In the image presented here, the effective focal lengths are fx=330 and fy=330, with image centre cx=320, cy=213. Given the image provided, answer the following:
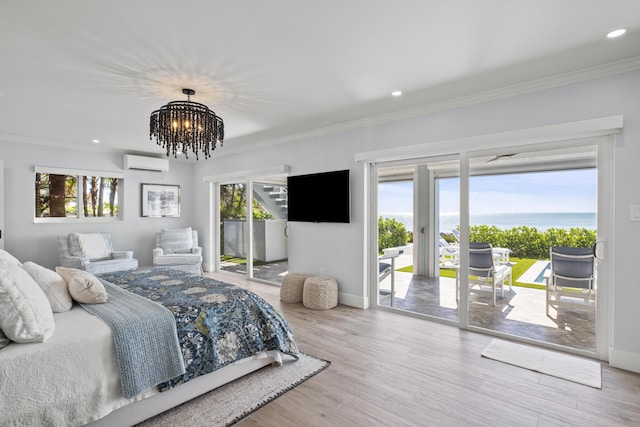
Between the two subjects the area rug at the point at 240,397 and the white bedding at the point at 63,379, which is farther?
the area rug at the point at 240,397

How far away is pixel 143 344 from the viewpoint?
6.46 feet

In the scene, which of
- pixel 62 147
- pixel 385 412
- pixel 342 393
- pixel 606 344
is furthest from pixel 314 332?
pixel 62 147

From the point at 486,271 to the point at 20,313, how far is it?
373cm

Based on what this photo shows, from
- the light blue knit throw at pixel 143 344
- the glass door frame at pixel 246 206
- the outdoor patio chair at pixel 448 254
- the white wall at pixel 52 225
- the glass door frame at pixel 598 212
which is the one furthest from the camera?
the glass door frame at pixel 246 206

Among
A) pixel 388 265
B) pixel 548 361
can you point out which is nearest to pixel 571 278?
pixel 548 361

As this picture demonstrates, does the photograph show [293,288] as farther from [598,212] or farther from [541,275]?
[598,212]

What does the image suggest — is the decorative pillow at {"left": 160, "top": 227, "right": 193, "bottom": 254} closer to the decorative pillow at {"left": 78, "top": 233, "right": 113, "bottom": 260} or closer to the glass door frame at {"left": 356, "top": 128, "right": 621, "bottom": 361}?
the decorative pillow at {"left": 78, "top": 233, "right": 113, "bottom": 260}

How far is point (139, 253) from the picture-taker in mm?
6480

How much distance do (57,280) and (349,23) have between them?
2.64 meters

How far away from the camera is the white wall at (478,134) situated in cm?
264

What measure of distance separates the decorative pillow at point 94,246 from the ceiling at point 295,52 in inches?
84.9

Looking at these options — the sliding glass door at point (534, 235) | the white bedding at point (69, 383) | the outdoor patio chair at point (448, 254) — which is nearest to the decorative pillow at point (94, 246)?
the white bedding at point (69, 383)

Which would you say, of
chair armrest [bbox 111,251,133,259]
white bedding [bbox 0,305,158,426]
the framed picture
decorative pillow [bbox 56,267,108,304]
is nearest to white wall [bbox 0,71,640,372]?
the framed picture

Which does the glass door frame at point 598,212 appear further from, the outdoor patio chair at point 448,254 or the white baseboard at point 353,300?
the white baseboard at point 353,300
